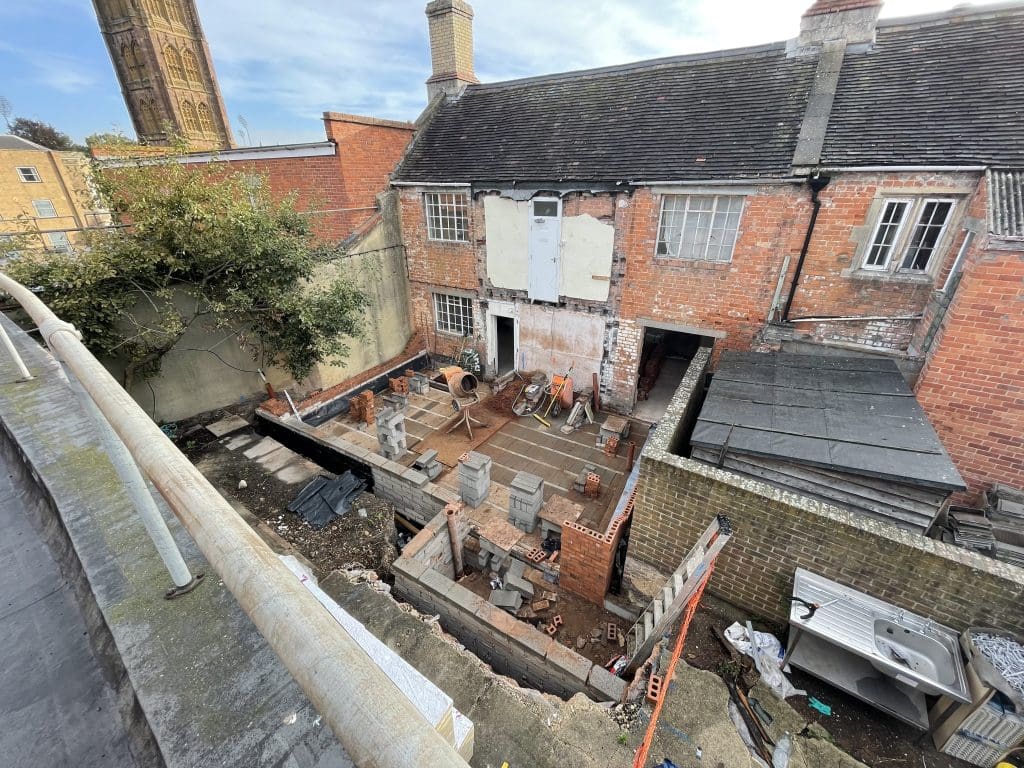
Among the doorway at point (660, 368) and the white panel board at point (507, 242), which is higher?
the white panel board at point (507, 242)

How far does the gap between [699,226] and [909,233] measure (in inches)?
127

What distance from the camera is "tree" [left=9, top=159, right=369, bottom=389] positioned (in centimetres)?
651

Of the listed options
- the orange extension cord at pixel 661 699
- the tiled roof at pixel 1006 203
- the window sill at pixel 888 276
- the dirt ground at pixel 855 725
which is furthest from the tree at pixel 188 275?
the tiled roof at pixel 1006 203

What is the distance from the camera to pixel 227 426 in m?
8.85

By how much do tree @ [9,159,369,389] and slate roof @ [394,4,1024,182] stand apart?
4.74 m

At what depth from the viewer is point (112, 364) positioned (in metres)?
7.61

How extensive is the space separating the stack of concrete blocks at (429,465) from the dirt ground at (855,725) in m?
5.00

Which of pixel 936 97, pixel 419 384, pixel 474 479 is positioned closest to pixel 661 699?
pixel 474 479

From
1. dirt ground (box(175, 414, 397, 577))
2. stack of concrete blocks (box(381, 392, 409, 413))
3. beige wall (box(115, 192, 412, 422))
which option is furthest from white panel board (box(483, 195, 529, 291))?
dirt ground (box(175, 414, 397, 577))

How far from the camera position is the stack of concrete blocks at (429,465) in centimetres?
804

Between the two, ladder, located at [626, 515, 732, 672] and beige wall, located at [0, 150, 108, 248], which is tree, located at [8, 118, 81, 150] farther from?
ladder, located at [626, 515, 732, 672]

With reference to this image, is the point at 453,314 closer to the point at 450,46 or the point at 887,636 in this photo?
the point at 450,46

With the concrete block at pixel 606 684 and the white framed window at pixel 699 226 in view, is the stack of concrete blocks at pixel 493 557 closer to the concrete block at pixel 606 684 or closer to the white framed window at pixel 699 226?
the concrete block at pixel 606 684

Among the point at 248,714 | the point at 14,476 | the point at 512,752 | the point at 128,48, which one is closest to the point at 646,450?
the point at 512,752
